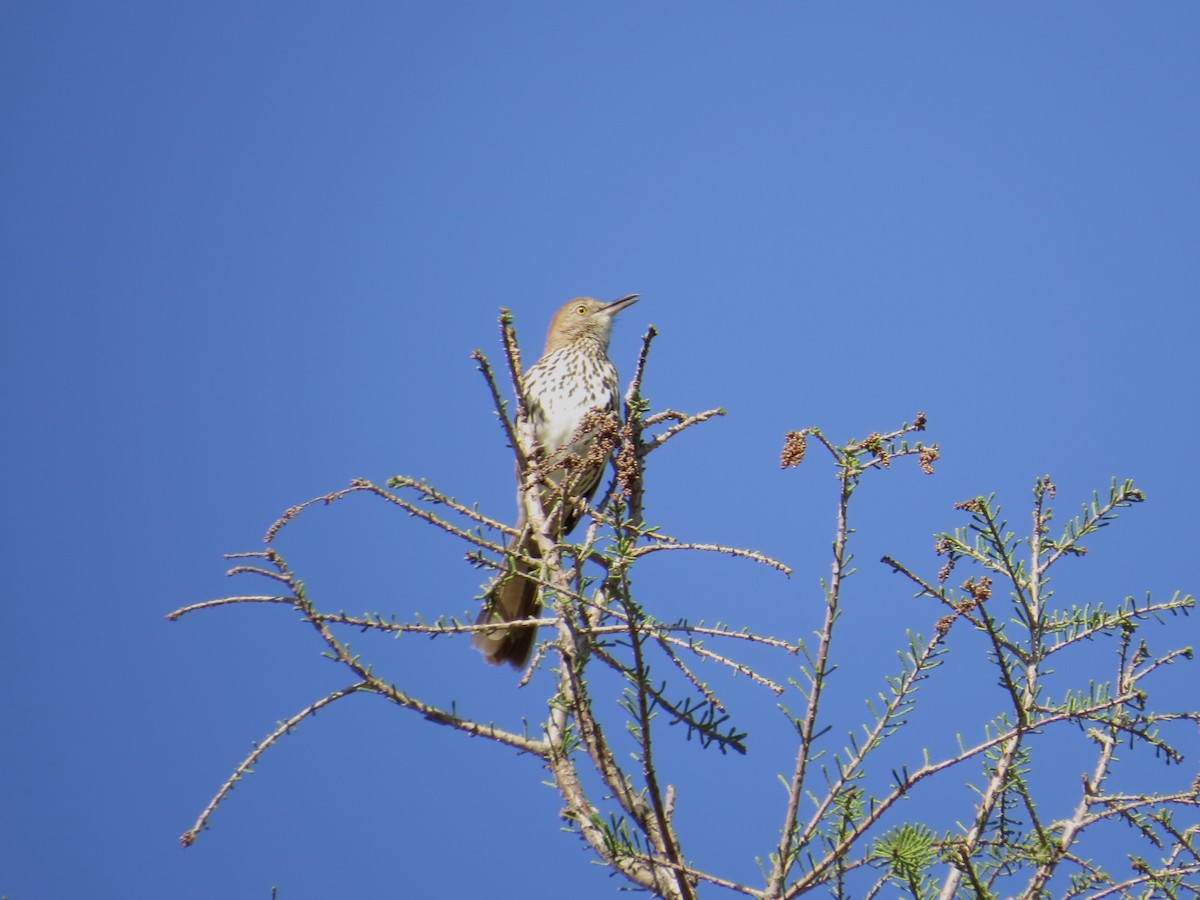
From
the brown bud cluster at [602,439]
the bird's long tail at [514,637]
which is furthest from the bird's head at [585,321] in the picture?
the brown bud cluster at [602,439]

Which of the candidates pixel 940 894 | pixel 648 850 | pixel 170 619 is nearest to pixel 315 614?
pixel 170 619

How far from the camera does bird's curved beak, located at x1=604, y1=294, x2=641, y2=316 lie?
712 centimetres

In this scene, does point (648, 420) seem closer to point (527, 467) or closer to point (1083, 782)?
point (527, 467)

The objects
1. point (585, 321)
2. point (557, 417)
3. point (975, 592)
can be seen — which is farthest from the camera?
point (585, 321)

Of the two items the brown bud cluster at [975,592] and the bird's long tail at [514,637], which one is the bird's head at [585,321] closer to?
the bird's long tail at [514,637]

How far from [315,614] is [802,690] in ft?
3.19

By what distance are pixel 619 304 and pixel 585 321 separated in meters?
0.24

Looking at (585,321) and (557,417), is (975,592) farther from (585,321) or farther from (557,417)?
(585,321)

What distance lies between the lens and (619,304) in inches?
282

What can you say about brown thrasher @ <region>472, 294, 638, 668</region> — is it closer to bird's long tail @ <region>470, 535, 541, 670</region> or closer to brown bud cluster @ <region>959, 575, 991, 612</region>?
bird's long tail @ <region>470, 535, 541, 670</region>

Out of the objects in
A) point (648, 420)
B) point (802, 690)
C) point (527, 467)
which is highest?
point (648, 420)

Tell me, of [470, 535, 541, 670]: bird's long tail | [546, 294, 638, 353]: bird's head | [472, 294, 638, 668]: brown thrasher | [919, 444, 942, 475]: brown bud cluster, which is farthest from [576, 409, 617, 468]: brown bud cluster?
[546, 294, 638, 353]: bird's head

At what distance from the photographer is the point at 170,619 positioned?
95.2 inches

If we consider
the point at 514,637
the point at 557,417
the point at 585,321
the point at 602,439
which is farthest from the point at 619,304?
the point at 602,439
